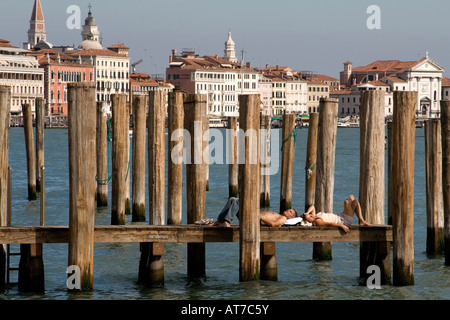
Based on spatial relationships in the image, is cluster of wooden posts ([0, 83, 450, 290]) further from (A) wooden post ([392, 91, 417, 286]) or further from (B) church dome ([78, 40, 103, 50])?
(B) church dome ([78, 40, 103, 50])

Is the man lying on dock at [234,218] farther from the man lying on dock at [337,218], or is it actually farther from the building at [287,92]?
the building at [287,92]

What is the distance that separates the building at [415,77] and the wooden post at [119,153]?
11829 cm

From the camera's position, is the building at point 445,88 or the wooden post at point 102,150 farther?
the building at point 445,88

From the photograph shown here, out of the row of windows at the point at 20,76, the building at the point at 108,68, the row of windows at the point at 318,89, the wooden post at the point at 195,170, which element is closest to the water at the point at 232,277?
the wooden post at the point at 195,170

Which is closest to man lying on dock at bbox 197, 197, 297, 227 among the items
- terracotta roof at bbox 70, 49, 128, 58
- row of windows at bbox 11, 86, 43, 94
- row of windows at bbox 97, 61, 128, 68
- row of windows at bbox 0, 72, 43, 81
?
row of windows at bbox 0, 72, 43, 81

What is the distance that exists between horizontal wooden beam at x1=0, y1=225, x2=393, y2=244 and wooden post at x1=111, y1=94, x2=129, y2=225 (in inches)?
176

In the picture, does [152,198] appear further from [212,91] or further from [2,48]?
[212,91]

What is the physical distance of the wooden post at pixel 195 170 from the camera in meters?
11.5

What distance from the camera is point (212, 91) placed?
120 metres

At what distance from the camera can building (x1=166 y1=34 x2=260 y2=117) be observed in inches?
4680

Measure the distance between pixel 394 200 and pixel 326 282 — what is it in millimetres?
2149

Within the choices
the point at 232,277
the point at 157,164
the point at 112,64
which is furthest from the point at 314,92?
the point at 157,164

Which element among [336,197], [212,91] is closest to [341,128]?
[212,91]
